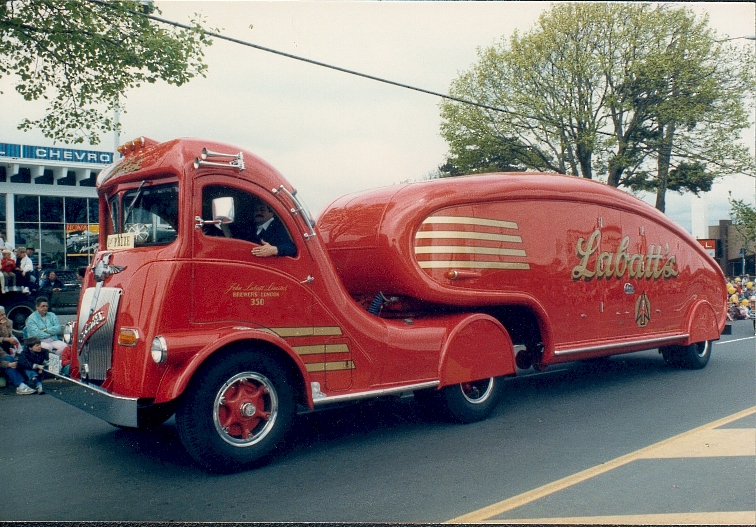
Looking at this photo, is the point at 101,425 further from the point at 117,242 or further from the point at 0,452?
the point at 117,242

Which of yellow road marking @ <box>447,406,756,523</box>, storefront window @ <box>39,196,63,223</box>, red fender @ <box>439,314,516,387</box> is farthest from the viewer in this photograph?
storefront window @ <box>39,196,63,223</box>

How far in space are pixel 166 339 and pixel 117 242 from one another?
1437 millimetres

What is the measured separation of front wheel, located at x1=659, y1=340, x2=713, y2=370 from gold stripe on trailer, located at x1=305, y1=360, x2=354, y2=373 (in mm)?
6355

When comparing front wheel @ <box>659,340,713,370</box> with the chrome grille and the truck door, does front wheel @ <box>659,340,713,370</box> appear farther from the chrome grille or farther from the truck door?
the chrome grille

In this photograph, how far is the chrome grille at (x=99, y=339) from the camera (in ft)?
17.4

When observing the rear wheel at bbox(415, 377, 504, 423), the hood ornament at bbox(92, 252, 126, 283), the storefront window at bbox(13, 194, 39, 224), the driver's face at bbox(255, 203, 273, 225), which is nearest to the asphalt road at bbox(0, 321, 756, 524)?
the rear wheel at bbox(415, 377, 504, 423)

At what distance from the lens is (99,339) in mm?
5430

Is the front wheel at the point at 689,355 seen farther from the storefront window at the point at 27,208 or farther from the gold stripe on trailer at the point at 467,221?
the storefront window at the point at 27,208

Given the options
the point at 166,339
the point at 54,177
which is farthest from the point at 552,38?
the point at 54,177

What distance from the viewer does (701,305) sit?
33.0ft

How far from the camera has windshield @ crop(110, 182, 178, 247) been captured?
5.40 m

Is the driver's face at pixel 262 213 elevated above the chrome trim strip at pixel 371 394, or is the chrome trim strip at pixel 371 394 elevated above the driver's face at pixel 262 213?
the driver's face at pixel 262 213

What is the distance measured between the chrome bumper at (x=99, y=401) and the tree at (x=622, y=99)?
481 cm

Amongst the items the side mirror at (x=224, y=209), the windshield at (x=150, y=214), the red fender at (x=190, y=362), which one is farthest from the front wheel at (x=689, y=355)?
the windshield at (x=150, y=214)
